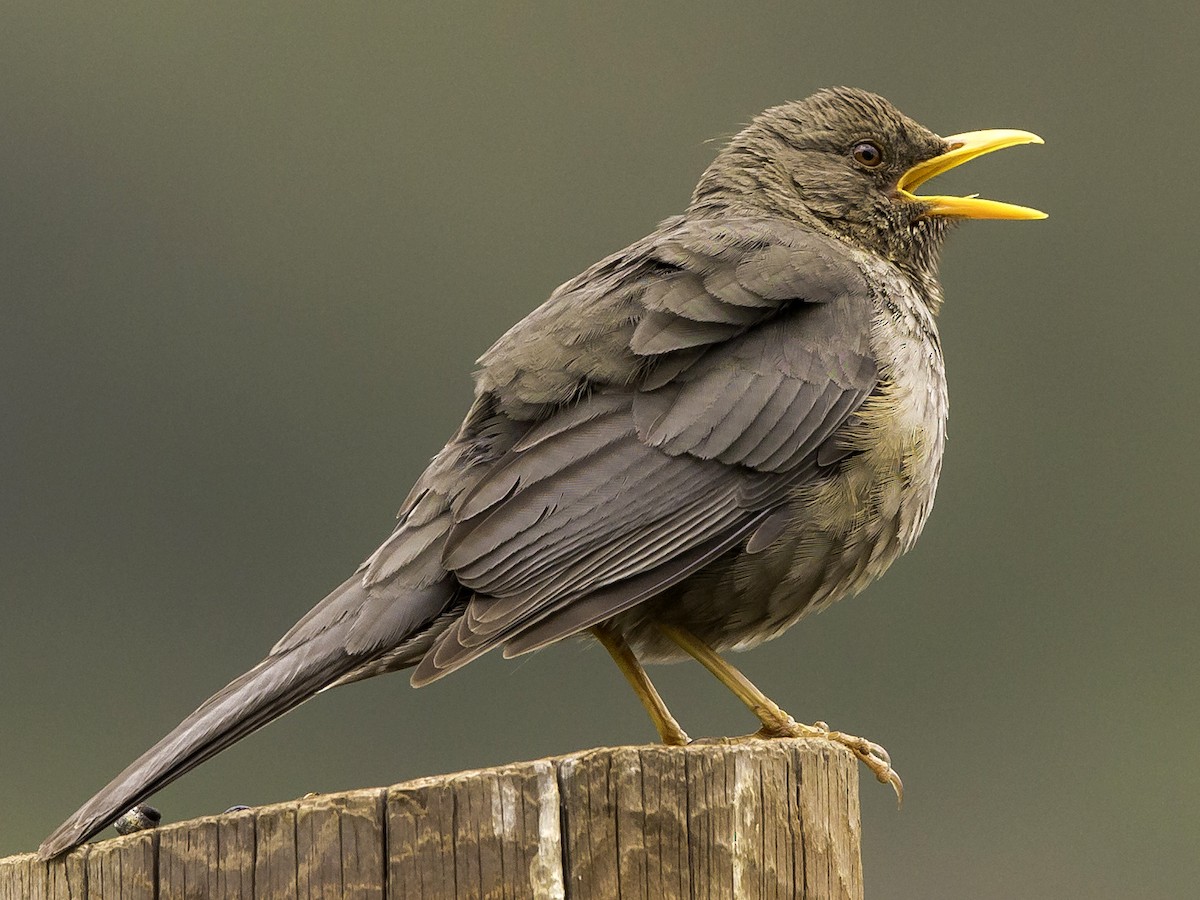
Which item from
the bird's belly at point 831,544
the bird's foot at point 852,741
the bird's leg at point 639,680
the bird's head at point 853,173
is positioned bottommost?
the bird's foot at point 852,741

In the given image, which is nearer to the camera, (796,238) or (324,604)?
(324,604)

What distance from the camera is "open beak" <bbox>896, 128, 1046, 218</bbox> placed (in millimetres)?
6672

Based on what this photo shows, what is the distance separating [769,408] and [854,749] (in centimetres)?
97

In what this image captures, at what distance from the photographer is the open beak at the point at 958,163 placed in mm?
6672

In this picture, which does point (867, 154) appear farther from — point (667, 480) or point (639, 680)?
point (639, 680)

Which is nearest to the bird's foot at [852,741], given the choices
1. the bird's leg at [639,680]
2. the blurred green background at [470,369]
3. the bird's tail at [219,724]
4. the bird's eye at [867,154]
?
the bird's leg at [639,680]

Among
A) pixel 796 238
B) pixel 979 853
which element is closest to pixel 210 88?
pixel 979 853

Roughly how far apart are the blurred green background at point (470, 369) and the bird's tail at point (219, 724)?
11.3 metres

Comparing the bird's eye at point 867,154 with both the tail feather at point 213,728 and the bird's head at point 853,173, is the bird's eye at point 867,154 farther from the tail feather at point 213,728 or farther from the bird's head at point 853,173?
the tail feather at point 213,728

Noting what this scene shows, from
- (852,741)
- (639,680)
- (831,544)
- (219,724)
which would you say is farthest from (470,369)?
(219,724)

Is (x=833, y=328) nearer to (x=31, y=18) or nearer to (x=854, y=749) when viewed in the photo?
(x=854, y=749)

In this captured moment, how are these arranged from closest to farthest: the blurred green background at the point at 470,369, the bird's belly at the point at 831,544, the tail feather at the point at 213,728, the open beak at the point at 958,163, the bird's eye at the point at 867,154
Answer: the tail feather at the point at 213,728, the bird's belly at the point at 831,544, the open beak at the point at 958,163, the bird's eye at the point at 867,154, the blurred green background at the point at 470,369

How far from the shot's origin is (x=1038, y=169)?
27.1 metres

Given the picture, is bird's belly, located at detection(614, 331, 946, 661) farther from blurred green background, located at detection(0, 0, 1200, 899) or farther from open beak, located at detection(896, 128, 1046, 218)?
blurred green background, located at detection(0, 0, 1200, 899)
